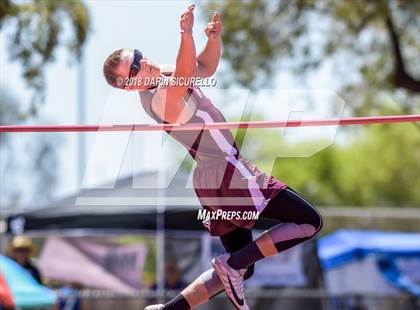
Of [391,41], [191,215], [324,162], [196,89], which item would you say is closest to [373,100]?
[391,41]

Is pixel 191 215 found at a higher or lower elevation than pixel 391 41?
lower

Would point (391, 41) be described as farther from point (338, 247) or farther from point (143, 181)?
point (143, 181)

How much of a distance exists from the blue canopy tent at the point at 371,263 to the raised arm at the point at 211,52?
6642mm

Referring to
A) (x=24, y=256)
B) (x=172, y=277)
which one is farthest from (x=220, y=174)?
(x=172, y=277)

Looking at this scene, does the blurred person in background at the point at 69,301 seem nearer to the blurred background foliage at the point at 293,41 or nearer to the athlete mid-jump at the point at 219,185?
the blurred background foliage at the point at 293,41

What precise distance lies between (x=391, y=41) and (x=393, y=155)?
92.5ft

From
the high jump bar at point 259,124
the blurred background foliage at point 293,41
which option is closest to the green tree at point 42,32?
the blurred background foliage at point 293,41

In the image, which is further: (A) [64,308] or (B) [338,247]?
(B) [338,247]

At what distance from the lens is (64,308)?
11.7m

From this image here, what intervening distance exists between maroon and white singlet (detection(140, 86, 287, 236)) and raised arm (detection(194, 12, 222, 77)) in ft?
0.67

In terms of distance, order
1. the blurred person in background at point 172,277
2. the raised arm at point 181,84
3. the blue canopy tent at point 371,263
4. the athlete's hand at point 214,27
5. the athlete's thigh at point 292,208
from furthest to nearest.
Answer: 1. the blue canopy tent at point 371,263
2. the blurred person in background at point 172,277
3. the athlete's hand at point 214,27
4. the athlete's thigh at point 292,208
5. the raised arm at point 181,84

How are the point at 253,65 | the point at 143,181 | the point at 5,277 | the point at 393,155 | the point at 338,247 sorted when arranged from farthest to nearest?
the point at 393,155 → the point at 253,65 → the point at 338,247 → the point at 143,181 → the point at 5,277

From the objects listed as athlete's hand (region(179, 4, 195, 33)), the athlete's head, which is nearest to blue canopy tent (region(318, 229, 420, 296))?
the athlete's head

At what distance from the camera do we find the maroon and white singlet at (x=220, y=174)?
602 cm
